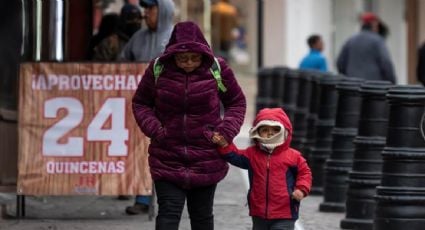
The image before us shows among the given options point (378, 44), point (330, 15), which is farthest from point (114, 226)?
point (330, 15)

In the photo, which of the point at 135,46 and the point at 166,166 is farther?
the point at 135,46

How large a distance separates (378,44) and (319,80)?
8.44 ft

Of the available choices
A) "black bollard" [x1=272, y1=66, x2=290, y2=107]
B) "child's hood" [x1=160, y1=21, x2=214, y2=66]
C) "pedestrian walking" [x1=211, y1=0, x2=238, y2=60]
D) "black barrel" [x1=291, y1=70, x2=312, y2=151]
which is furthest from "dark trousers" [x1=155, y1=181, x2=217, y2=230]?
"pedestrian walking" [x1=211, y1=0, x2=238, y2=60]

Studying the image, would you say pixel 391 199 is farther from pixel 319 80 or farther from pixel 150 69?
pixel 319 80

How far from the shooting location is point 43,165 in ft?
34.4

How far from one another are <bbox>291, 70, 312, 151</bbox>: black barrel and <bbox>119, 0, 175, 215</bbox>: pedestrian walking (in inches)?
217

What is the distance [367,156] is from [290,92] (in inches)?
318

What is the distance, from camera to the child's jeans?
7.99 metres

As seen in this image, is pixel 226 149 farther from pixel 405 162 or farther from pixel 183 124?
pixel 405 162

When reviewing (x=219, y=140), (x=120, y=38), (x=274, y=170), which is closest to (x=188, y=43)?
(x=219, y=140)

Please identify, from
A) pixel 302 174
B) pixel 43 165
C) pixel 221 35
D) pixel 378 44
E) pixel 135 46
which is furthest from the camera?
pixel 221 35

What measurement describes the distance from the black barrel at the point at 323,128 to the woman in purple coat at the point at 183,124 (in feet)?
20.1

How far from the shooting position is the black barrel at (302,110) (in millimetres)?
16859

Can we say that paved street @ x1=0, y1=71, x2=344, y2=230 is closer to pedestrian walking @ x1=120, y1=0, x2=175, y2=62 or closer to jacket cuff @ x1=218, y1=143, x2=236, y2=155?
pedestrian walking @ x1=120, y1=0, x2=175, y2=62
